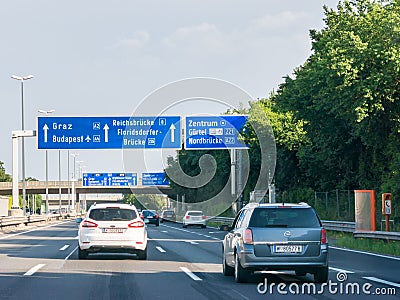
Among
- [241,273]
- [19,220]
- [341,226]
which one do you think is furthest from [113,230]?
[19,220]

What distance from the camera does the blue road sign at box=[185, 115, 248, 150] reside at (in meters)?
49.8

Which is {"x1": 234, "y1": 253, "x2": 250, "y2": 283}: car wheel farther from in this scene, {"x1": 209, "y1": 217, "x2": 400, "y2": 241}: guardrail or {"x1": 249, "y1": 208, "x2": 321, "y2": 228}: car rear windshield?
{"x1": 209, "y1": 217, "x2": 400, "y2": 241}: guardrail

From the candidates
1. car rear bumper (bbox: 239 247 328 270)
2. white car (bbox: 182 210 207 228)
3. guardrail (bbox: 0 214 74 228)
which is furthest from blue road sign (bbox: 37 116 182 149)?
car rear bumper (bbox: 239 247 328 270)

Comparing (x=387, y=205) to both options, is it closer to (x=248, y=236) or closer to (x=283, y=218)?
(x=283, y=218)

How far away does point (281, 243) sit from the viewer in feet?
48.4

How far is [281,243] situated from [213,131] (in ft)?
115

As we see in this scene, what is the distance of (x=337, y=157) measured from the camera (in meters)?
49.7

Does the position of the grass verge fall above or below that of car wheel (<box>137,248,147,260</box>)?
below

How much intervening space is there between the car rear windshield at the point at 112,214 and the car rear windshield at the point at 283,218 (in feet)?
25.5

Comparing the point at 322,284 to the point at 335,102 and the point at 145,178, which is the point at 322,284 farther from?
the point at 145,178

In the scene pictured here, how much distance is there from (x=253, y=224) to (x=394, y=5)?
2653cm

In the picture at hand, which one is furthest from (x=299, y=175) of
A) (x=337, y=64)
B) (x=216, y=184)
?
(x=337, y=64)

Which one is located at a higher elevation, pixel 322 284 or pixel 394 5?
pixel 394 5

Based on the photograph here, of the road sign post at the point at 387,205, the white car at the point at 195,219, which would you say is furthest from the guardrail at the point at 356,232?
the white car at the point at 195,219
